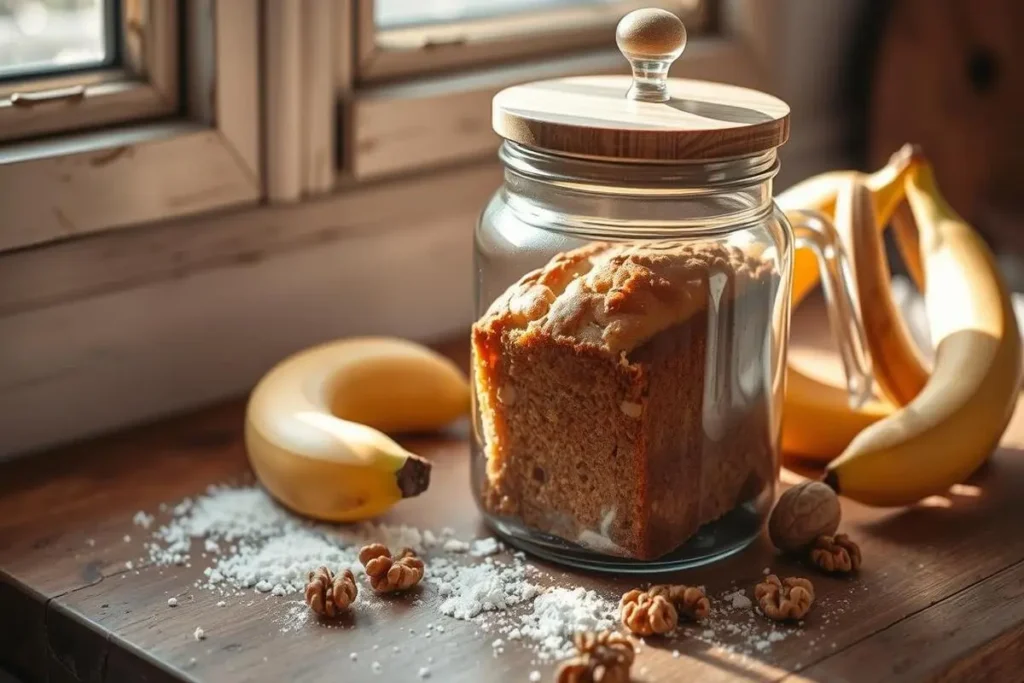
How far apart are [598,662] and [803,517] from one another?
0.22 metres

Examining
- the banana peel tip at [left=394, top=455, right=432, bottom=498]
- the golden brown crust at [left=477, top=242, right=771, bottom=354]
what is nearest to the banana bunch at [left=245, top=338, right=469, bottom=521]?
the banana peel tip at [left=394, top=455, right=432, bottom=498]

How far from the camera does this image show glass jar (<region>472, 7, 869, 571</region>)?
0.85m

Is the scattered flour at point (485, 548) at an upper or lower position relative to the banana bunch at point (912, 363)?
lower

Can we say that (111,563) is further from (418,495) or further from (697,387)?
(697,387)

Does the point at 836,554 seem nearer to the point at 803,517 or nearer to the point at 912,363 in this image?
the point at 803,517

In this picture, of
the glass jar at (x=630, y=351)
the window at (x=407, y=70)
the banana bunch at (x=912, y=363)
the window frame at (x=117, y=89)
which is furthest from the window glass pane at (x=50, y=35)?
the banana bunch at (x=912, y=363)

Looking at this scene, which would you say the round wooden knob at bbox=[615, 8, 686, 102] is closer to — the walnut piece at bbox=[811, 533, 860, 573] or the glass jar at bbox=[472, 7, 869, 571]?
the glass jar at bbox=[472, 7, 869, 571]

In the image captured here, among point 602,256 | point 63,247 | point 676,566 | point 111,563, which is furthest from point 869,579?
point 63,247

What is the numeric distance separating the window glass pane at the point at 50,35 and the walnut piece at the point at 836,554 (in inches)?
25.1

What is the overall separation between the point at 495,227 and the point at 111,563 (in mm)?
330

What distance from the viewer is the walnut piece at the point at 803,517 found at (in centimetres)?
91

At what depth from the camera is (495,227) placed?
0.93m

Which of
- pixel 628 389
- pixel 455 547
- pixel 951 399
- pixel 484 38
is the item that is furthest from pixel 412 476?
pixel 484 38

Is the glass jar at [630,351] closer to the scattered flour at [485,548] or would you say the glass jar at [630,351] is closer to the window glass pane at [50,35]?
the scattered flour at [485,548]
